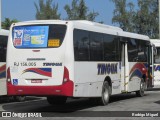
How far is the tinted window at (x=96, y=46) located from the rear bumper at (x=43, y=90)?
2.27 meters

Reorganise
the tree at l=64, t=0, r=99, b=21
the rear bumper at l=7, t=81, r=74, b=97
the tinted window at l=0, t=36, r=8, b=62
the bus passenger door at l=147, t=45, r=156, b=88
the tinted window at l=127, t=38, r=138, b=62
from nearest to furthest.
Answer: the rear bumper at l=7, t=81, r=74, b=97 → the tinted window at l=0, t=36, r=8, b=62 → the tinted window at l=127, t=38, r=138, b=62 → the bus passenger door at l=147, t=45, r=156, b=88 → the tree at l=64, t=0, r=99, b=21

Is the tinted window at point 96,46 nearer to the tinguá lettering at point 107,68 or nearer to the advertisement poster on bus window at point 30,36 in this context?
the tinguá lettering at point 107,68

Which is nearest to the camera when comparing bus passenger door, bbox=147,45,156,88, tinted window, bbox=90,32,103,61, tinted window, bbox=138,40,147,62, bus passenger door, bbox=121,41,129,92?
tinted window, bbox=90,32,103,61

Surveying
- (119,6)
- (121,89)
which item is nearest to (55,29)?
(121,89)

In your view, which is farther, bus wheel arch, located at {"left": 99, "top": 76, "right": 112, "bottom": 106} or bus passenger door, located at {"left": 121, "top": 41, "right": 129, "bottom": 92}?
bus passenger door, located at {"left": 121, "top": 41, "right": 129, "bottom": 92}

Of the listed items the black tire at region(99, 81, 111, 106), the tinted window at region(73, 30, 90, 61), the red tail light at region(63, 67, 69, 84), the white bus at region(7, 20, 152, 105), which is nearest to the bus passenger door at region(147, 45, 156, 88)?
the black tire at region(99, 81, 111, 106)

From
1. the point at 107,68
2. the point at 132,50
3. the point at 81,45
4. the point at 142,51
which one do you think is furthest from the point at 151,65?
the point at 81,45

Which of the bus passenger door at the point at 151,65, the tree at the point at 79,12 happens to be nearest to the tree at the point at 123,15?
the tree at the point at 79,12

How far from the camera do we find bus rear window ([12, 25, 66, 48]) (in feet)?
53.8

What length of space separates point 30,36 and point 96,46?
2.82 meters

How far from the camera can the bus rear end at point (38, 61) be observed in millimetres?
16125

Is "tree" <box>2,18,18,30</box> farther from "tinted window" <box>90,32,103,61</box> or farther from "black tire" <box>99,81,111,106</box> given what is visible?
"tinted window" <box>90,32,103,61</box>

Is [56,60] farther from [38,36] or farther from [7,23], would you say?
[7,23]

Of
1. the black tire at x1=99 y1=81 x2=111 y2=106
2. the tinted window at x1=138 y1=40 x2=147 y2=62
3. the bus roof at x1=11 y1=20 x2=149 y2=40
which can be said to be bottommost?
the black tire at x1=99 y1=81 x2=111 y2=106
